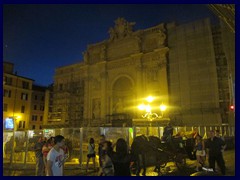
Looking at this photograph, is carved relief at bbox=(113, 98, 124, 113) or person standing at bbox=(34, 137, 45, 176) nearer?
person standing at bbox=(34, 137, 45, 176)

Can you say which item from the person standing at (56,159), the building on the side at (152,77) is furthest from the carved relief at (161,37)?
the person standing at (56,159)

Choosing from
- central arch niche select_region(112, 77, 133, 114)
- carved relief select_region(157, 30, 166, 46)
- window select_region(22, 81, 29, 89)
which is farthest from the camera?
window select_region(22, 81, 29, 89)

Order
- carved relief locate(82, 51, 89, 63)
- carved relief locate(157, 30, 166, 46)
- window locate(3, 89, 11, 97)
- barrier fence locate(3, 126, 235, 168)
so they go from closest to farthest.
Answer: barrier fence locate(3, 126, 235, 168)
carved relief locate(157, 30, 166, 46)
carved relief locate(82, 51, 89, 63)
window locate(3, 89, 11, 97)

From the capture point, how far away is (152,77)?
26.3 meters

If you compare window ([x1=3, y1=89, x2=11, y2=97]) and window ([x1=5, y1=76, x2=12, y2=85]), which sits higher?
window ([x1=5, y1=76, x2=12, y2=85])

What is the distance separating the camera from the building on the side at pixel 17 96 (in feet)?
121

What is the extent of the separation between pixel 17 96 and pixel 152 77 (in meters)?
24.2

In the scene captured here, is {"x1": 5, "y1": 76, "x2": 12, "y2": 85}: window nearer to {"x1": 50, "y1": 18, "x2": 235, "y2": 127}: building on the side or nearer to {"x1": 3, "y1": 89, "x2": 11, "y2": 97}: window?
{"x1": 3, "y1": 89, "x2": 11, "y2": 97}: window

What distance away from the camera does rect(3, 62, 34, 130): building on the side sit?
3684 centimetres

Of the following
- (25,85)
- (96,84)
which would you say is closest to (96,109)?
(96,84)

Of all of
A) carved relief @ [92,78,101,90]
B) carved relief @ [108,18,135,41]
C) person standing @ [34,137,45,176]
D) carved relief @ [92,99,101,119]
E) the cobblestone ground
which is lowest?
the cobblestone ground

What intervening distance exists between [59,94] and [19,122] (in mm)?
10056

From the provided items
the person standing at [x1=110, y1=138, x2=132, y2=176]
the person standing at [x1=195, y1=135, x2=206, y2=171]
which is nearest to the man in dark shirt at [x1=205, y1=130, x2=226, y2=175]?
the person standing at [x1=195, y1=135, x2=206, y2=171]

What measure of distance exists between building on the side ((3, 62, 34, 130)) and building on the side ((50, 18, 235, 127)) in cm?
750
